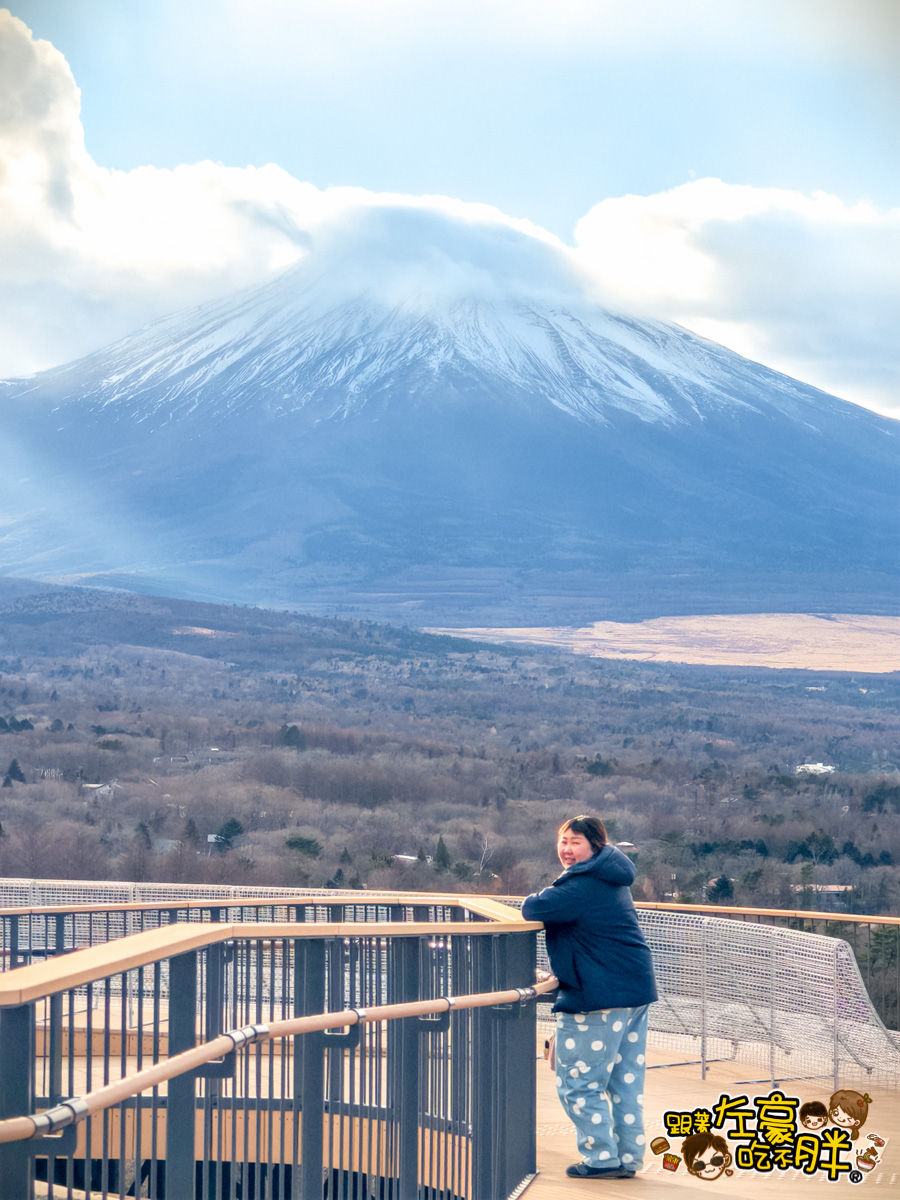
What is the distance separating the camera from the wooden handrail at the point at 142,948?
2775 mm

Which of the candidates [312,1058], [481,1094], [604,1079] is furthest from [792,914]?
[312,1058]

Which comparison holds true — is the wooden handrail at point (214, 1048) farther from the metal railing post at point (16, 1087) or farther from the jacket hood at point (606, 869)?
the jacket hood at point (606, 869)

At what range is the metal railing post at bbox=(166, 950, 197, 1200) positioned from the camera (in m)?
3.40

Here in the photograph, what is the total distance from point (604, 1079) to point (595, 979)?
0.44 metres

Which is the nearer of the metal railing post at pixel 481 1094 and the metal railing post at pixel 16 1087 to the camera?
the metal railing post at pixel 16 1087

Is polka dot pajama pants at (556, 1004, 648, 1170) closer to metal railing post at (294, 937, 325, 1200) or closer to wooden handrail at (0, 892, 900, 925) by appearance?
wooden handrail at (0, 892, 900, 925)

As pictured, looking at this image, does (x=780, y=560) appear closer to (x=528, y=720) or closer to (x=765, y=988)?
(x=528, y=720)

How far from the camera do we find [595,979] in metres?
5.18

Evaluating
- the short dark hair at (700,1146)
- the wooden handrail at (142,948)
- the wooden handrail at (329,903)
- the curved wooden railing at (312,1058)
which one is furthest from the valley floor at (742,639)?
the wooden handrail at (142,948)

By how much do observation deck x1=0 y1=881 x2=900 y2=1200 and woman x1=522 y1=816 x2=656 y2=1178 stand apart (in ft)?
0.49

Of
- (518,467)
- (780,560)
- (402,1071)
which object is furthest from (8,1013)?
(518,467)

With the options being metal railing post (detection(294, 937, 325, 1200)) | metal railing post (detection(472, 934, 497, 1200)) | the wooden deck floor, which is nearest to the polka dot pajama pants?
the wooden deck floor

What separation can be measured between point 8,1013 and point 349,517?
175492 mm

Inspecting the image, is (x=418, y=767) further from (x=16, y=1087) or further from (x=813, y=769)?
→ (x=16, y=1087)
